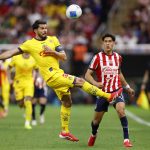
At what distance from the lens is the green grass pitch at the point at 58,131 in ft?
47.9

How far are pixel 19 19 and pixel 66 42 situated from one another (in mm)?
2852

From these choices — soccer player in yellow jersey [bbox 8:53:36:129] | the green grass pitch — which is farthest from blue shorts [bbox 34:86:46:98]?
soccer player in yellow jersey [bbox 8:53:36:129]

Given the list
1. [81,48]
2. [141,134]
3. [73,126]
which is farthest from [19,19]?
[141,134]

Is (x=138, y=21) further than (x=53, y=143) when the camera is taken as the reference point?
Yes

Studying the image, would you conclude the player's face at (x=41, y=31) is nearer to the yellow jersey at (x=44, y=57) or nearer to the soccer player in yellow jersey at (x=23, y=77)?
the yellow jersey at (x=44, y=57)

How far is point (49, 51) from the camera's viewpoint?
48.7 feet

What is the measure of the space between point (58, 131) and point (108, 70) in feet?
14.5

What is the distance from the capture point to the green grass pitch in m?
14.6

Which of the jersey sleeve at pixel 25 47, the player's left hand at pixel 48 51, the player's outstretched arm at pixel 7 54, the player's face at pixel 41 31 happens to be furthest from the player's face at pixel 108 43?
the player's outstretched arm at pixel 7 54

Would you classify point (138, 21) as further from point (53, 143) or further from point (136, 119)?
point (53, 143)

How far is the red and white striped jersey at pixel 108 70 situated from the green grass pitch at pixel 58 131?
1178 millimetres

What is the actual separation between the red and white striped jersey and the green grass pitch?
3.87 ft

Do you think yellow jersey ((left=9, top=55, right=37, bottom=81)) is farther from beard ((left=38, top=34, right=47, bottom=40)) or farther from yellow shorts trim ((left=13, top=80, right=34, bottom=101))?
beard ((left=38, top=34, right=47, bottom=40))

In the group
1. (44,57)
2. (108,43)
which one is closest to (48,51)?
(44,57)
